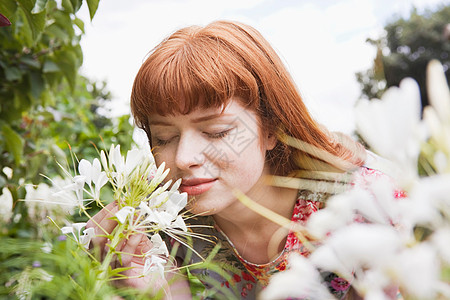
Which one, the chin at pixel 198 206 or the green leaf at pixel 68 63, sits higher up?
the green leaf at pixel 68 63

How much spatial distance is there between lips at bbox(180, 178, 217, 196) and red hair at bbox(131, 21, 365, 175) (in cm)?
12

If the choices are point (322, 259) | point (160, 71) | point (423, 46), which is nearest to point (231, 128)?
point (160, 71)

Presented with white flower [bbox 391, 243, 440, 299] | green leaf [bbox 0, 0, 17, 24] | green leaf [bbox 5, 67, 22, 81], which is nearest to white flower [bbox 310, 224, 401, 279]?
white flower [bbox 391, 243, 440, 299]

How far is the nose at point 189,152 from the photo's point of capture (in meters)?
0.68

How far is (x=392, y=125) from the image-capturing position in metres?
0.23

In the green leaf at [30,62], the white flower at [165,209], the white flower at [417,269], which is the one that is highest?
the white flower at [417,269]

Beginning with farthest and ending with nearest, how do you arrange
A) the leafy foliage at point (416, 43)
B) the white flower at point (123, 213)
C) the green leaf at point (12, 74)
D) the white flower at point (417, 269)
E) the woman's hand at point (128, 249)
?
the leafy foliage at point (416, 43) < the green leaf at point (12, 74) < the woman's hand at point (128, 249) < the white flower at point (123, 213) < the white flower at point (417, 269)

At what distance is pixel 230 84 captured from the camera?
2.52 feet

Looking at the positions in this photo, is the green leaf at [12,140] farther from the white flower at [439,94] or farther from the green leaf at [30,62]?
the white flower at [439,94]

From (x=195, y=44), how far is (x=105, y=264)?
1.58 feet

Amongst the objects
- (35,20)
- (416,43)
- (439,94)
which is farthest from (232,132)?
(416,43)

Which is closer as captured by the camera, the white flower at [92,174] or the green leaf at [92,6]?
the white flower at [92,174]

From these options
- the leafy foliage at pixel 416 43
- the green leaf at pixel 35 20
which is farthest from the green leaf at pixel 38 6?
the leafy foliage at pixel 416 43

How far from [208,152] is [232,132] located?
6 centimetres
